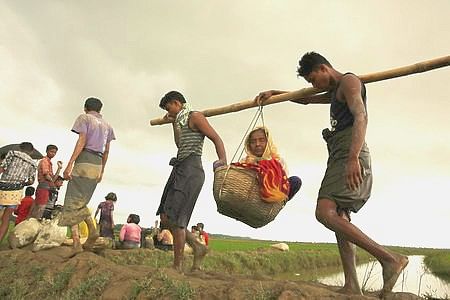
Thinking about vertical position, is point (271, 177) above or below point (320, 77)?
below

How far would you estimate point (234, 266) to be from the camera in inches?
488

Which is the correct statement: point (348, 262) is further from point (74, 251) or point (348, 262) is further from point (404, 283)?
point (404, 283)

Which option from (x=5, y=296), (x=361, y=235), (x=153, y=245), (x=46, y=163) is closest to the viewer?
(x=361, y=235)

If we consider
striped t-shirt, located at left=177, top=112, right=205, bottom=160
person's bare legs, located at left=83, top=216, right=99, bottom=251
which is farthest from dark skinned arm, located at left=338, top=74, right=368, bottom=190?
person's bare legs, located at left=83, top=216, right=99, bottom=251

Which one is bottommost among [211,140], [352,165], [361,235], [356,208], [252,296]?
[252,296]

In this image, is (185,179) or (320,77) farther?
(185,179)

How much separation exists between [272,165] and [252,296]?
1138 millimetres

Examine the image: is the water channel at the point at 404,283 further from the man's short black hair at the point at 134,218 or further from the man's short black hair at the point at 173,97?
the man's short black hair at the point at 134,218

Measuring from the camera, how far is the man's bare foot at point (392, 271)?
8.89ft

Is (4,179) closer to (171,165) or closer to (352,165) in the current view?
(171,165)

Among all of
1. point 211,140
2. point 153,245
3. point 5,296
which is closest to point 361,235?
point 211,140

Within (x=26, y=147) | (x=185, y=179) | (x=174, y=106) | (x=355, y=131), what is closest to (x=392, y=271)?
(x=355, y=131)

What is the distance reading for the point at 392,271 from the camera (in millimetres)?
2715

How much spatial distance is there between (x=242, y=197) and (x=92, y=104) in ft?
9.37
